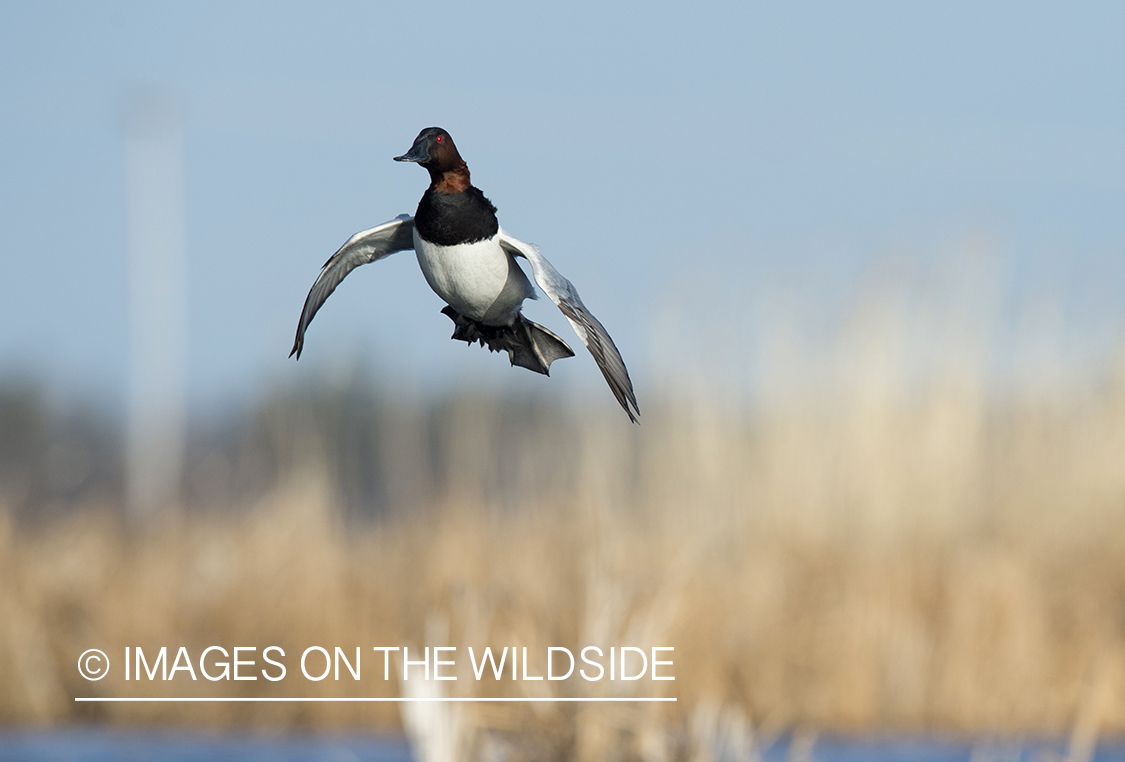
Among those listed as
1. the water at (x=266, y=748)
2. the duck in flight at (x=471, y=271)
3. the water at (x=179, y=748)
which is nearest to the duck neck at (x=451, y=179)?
the duck in flight at (x=471, y=271)

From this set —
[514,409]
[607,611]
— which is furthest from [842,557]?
[607,611]

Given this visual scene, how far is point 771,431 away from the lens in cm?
755

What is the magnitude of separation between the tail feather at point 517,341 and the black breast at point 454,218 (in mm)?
34

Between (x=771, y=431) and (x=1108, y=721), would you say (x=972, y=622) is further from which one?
(x=771, y=431)

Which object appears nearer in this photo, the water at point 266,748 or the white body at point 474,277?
the white body at point 474,277

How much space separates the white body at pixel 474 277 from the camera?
479 mm

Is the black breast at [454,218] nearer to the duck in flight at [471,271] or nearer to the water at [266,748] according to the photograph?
the duck in flight at [471,271]

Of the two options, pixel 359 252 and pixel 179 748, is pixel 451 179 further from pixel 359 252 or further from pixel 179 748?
pixel 179 748

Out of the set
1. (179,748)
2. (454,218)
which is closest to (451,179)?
(454,218)

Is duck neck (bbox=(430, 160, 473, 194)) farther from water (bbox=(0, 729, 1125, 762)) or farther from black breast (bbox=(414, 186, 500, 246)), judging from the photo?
water (bbox=(0, 729, 1125, 762))

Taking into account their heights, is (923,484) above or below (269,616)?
above

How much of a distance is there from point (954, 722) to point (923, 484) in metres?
1.44

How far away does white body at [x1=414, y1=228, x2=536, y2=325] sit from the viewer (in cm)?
48

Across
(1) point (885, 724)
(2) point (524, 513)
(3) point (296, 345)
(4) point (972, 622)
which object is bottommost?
(1) point (885, 724)
